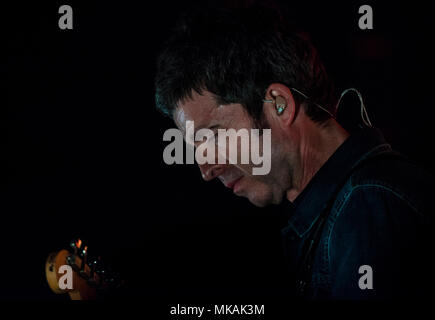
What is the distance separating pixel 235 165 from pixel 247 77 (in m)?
0.30

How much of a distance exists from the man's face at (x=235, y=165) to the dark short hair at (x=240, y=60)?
0.08ft

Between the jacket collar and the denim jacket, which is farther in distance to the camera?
the jacket collar

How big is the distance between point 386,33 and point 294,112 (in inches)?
43.8

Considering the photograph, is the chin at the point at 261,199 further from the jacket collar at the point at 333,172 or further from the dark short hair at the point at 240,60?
the dark short hair at the point at 240,60

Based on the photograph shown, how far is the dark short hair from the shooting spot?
112 cm

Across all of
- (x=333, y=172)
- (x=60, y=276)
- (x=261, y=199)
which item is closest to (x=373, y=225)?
(x=333, y=172)

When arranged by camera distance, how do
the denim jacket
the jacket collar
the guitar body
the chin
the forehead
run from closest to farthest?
1. the denim jacket
2. the jacket collar
3. the forehead
4. the chin
5. the guitar body

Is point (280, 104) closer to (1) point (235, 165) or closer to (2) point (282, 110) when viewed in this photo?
(2) point (282, 110)

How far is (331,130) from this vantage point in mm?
Answer: 1141

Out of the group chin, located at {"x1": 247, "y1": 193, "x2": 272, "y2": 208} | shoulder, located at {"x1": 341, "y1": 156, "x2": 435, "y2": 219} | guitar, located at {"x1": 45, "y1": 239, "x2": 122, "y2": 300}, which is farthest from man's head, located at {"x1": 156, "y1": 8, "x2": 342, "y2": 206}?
guitar, located at {"x1": 45, "y1": 239, "x2": 122, "y2": 300}

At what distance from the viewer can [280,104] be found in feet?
3.58

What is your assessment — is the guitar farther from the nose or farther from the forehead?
the forehead

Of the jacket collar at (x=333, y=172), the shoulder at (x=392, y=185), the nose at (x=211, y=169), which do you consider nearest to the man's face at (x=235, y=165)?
the nose at (x=211, y=169)

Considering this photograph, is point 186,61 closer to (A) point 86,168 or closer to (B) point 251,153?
(B) point 251,153
